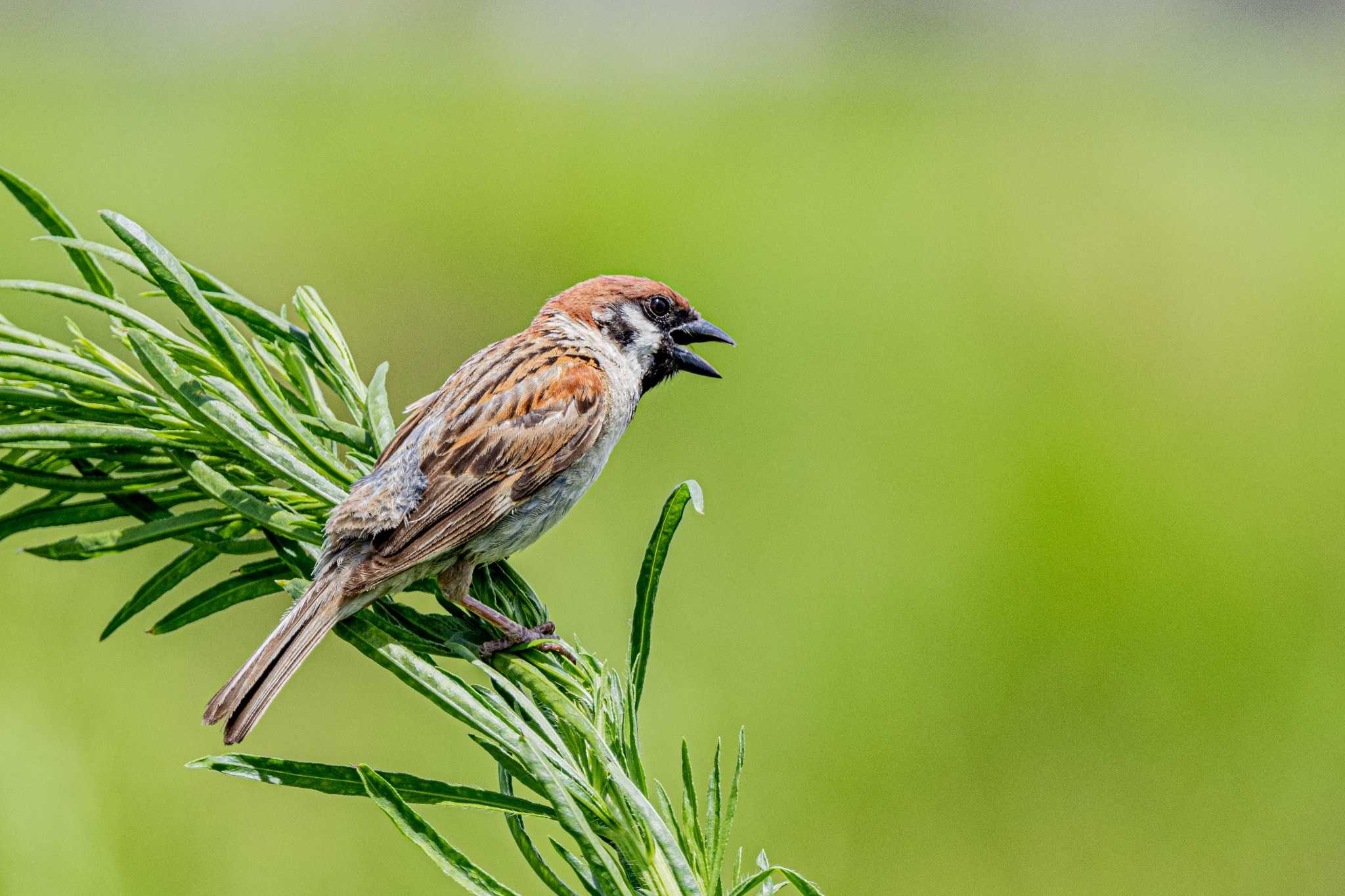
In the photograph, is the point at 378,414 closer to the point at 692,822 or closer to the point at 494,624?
the point at 494,624

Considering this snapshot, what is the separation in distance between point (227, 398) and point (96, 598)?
325cm

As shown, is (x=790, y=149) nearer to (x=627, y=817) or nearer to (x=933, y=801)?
(x=933, y=801)

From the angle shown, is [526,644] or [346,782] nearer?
[346,782]

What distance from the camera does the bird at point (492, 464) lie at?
117 cm

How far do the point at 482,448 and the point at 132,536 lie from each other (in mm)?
735

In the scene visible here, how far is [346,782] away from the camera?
2.64ft

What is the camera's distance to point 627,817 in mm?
835

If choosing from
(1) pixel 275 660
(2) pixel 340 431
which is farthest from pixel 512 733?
(2) pixel 340 431

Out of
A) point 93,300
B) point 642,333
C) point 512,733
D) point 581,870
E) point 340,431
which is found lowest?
point 581,870

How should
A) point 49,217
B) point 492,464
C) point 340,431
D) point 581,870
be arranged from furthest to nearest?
point 492,464 < point 340,431 < point 49,217 < point 581,870

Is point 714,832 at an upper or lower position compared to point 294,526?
lower

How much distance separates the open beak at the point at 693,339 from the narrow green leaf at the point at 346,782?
1403mm

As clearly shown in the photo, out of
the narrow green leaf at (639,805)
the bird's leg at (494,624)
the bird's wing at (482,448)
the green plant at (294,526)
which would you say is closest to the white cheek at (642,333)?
the bird's wing at (482,448)

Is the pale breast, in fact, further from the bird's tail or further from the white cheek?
the bird's tail
